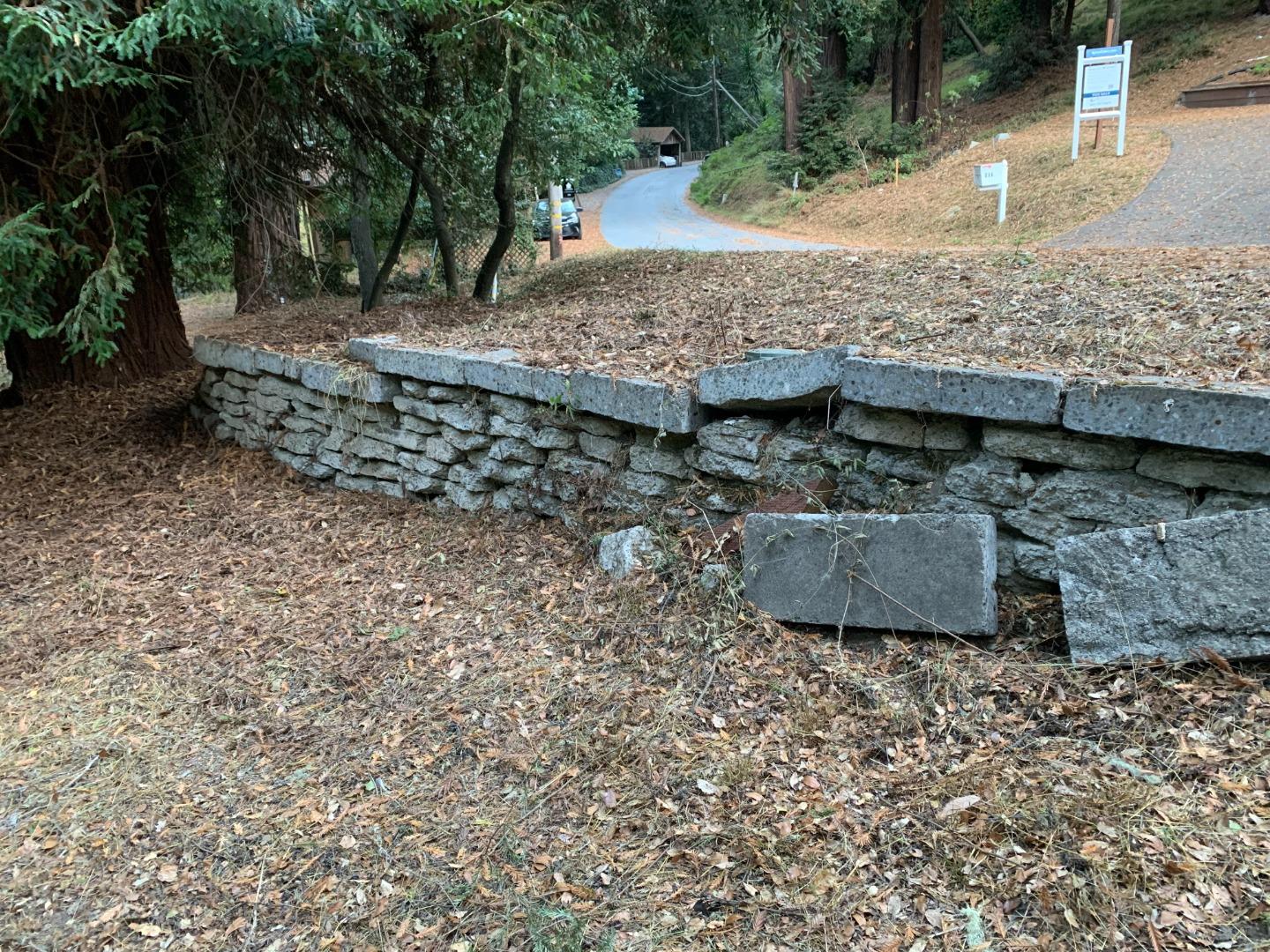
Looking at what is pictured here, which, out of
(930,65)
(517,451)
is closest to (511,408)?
(517,451)

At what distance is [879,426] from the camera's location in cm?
356

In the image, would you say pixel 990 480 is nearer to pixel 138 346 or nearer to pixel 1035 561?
pixel 1035 561

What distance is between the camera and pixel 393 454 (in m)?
5.50

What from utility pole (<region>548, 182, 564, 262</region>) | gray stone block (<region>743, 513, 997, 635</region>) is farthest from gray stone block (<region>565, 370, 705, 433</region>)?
utility pole (<region>548, 182, 564, 262</region>)

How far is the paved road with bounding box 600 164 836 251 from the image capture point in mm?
13133

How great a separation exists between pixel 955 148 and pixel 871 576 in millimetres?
16935

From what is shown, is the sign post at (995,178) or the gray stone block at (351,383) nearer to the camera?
the gray stone block at (351,383)

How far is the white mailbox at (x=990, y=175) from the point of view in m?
11.7

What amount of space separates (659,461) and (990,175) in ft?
31.6

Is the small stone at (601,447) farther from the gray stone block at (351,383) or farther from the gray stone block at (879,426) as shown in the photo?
the gray stone block at (351,383)

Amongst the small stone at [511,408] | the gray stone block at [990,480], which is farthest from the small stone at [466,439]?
the gray stone block at [990,480]

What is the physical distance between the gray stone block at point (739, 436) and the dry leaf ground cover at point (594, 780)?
564mm

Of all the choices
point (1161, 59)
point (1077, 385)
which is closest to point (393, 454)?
point (1077, 385)

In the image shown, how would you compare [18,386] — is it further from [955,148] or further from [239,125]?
[955,148]
